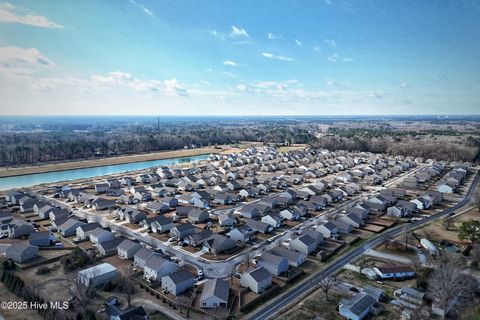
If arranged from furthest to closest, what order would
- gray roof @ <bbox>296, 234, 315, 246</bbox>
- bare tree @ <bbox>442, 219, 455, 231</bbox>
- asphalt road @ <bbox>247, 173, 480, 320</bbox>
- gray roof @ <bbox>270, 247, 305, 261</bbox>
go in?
bare tree @ <bbox>442, 219, 455, 231</bbox> → gray roof @ <bbox>296, 234, 315, 246</bbox> → gray roof @ <bbox>270, 247, 305, 261</bbox> → asphalt road @ <bbox>247, 173, 480, 320</bbox>

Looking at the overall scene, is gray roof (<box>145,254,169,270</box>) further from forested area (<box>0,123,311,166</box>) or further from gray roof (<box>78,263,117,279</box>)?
forested area (<box>0,123,311,166</box>)

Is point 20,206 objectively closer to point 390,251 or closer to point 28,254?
point 28,254

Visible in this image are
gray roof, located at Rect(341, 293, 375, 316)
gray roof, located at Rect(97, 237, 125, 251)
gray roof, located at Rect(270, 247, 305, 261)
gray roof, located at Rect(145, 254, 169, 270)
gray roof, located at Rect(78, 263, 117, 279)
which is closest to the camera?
gray roof, located at Rect(341, 293, 375, 316)

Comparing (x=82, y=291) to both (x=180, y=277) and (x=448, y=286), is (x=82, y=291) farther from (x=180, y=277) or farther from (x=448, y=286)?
(x=448, y=286)

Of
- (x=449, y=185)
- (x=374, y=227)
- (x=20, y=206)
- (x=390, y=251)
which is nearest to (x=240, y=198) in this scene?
(x=374, y=227)

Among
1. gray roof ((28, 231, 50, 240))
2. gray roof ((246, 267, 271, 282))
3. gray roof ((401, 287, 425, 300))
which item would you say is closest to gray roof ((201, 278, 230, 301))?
gray roof ((246, 267, 271, 282))

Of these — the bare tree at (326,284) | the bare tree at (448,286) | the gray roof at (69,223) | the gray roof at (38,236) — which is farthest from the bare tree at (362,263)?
the gray roof at (38,236)
